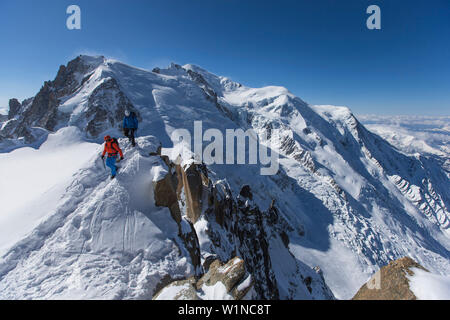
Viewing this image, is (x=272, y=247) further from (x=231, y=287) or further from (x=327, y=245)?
(x=327, y=245)

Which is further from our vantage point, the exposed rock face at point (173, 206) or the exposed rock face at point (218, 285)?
the exposed rock face at point (173, 206)

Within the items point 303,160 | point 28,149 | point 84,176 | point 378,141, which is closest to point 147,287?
point 84,176

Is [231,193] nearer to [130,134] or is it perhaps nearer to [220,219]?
[220,219]

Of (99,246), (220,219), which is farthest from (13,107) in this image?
(99,246)

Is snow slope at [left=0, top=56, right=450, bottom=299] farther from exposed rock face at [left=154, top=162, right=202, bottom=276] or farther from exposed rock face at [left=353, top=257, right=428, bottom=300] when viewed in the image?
exposed rock face at [left=353, top=257, right=428, bottom=300]

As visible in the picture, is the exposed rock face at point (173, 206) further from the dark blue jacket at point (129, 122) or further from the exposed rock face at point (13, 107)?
the exposed rock face at point (13, 107)

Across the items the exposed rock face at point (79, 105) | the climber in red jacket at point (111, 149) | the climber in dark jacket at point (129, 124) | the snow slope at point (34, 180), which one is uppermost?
the exposed rock face at point (79, 105)

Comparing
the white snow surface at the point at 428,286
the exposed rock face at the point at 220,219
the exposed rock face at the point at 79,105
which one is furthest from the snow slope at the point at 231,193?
the white snow surface at the point at 428,286
